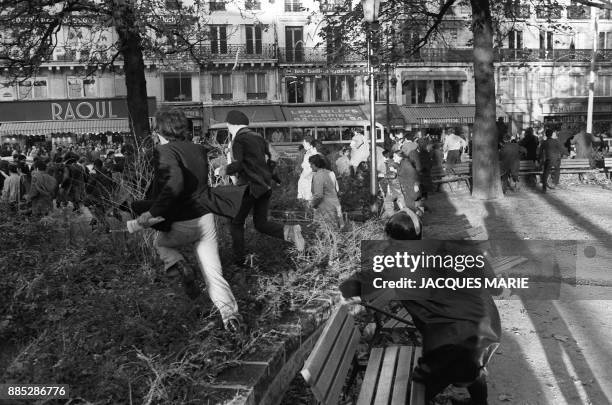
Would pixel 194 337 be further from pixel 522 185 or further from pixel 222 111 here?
pixel 222 111

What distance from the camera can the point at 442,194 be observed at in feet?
54.0

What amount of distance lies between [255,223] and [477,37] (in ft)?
32.3

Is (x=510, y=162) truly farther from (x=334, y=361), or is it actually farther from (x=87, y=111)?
(x=334, y=361)

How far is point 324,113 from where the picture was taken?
46250 millimetres

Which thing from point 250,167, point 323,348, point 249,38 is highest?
point 249,38

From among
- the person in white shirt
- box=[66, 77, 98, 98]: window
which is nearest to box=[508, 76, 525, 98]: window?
box=[66, 77, 98, 98]: window

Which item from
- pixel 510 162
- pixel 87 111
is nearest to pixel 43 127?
pixel 510 162

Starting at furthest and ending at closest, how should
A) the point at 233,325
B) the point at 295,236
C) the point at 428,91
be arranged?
1. the point at 428,91
2. the point at 295,236
3. the point at 233,325

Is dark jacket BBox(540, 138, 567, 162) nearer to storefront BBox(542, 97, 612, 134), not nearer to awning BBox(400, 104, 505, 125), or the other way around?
awning BBox(400, 104, 505, 125)

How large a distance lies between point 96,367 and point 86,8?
9916 mm

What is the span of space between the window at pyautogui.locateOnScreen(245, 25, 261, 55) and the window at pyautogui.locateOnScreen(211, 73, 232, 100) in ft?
8.45

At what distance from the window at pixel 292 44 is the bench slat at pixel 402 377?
4487 cm

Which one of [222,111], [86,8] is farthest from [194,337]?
[222,111]

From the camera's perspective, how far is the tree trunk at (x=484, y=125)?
14.6 m
